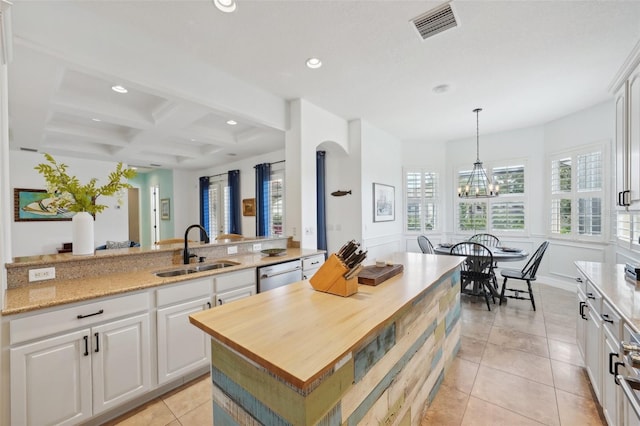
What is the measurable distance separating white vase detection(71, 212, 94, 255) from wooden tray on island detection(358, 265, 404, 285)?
2264 millimetres

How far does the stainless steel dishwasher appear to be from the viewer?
279 cm

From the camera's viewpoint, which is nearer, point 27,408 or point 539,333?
point 27,408

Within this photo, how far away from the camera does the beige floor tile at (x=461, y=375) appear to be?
88.2 inches

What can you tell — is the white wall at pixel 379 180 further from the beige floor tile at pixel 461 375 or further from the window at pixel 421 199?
the beige floor tile at pixel 461 375

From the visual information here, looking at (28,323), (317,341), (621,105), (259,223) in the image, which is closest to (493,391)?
(317,341)

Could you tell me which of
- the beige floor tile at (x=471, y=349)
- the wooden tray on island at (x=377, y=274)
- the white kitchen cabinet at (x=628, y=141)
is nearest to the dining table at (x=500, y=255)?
the beige floor tile at (x=471, y=349)

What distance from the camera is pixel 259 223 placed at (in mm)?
6266

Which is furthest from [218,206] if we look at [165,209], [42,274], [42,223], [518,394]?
[518,394]

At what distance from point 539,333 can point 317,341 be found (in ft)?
11.2

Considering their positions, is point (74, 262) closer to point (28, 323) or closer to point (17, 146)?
point (28, 323)

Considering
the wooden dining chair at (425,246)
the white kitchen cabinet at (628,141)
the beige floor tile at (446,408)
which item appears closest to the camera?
the beige floor tile at (446,408)

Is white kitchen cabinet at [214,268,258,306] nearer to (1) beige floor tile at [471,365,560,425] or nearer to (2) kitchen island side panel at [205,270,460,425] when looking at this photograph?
(2) kitchen island side panel at [205,270,460,425]

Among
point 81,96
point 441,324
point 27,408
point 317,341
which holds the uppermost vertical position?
point 81,96

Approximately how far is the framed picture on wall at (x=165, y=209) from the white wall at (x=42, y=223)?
1.67m
